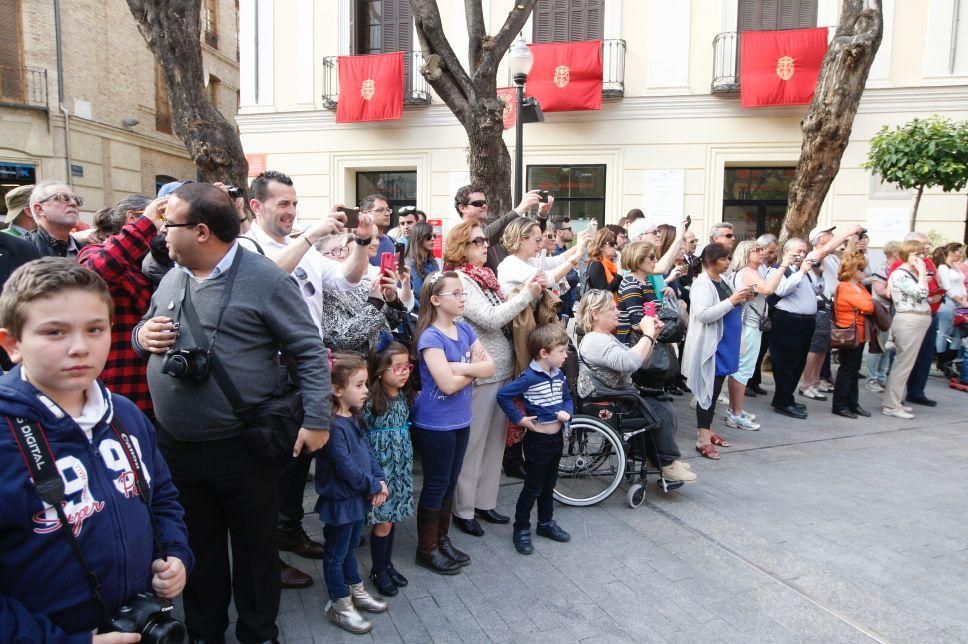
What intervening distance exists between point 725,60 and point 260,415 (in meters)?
13.3

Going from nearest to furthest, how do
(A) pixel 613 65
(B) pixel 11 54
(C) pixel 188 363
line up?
1. (C) pixel 188 363
2. (A) pixel 613 65
3. (B) pixel 11 54

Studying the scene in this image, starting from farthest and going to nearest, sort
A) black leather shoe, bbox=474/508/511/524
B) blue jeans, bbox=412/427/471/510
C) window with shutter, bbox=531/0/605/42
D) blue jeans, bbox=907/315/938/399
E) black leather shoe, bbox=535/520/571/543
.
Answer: window with shutter, bbox=531/0/605/42
blue jeans, bbox=907/315/938/399
black leather shoe, bbox=474/508/511/524
black leather shoe, bbox=535/520/571/543
blue jeans, bbox=412/427/471/510

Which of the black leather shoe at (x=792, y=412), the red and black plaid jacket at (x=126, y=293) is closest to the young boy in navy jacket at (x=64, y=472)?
the red and black plaid jacket at (x=126, y=293)

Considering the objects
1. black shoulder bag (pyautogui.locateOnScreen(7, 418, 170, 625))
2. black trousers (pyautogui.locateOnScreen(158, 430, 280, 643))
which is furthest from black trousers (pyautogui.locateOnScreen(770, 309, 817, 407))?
black shoulder bag (pyautogui.locateOnScreen(7, 418, 170, 625))

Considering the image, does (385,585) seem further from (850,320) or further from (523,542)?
(850,320)

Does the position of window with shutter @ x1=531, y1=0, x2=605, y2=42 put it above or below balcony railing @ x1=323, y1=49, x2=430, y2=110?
above

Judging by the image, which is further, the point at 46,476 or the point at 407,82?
the point at 407,82

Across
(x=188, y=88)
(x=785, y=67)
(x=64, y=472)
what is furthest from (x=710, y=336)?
(x=785, y=67)

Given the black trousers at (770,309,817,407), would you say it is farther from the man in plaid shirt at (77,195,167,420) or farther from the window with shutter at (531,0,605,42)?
the window with shutter at (531,0,605,42)

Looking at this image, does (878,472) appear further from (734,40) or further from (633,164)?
(734,40)

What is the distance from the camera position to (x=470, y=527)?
13.8 ft

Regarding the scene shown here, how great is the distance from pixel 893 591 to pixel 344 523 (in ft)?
9.80

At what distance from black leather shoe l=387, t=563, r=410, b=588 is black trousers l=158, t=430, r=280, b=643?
2.53 feet

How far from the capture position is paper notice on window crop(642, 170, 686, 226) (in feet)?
44.4
